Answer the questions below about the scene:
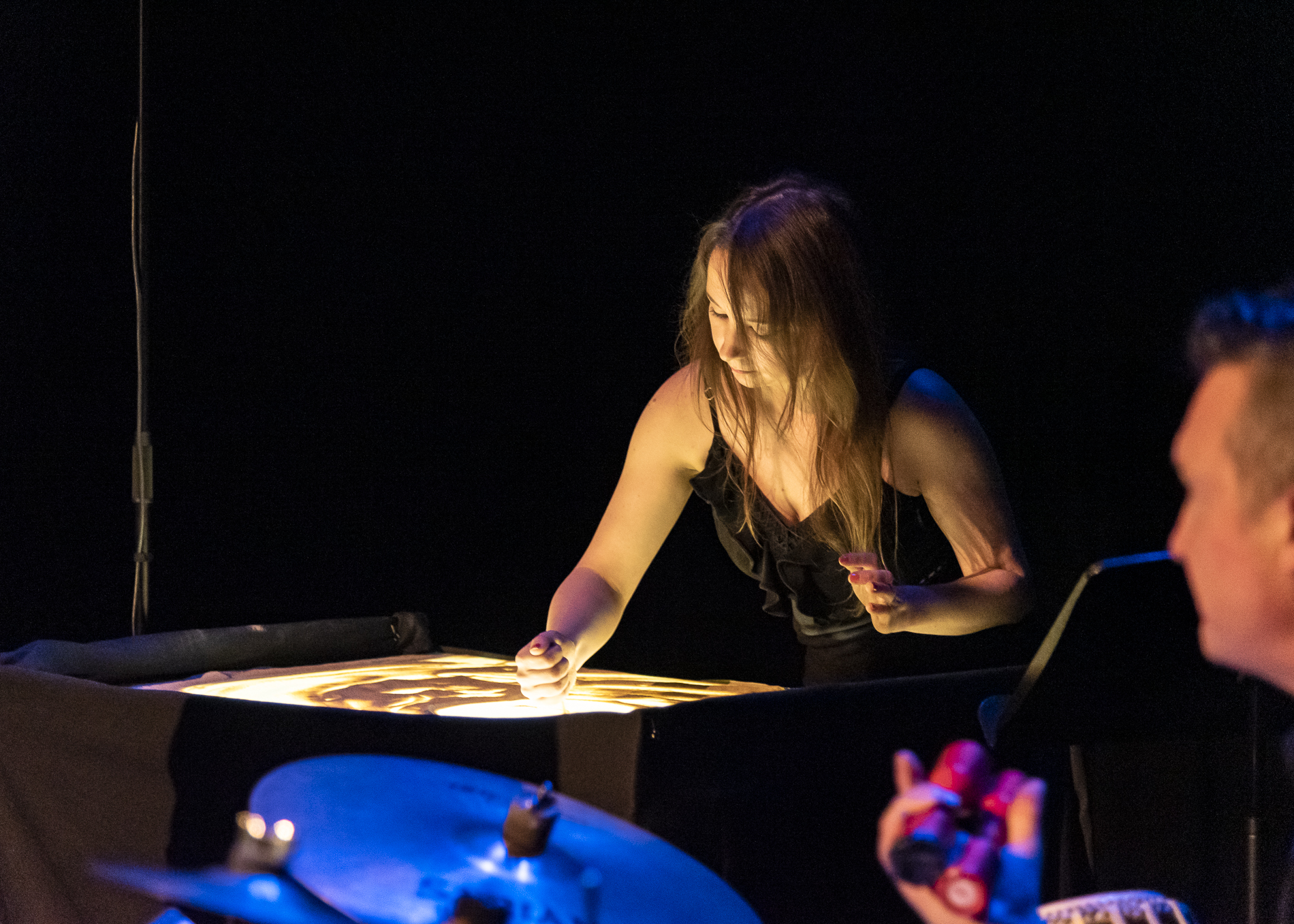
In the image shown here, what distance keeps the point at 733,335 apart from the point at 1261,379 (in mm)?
1082

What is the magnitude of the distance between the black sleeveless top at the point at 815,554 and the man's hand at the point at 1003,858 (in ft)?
3.19

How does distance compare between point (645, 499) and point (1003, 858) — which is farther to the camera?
point (645, 499)

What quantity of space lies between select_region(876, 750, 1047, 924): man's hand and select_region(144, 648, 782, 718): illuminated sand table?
25.3 inches

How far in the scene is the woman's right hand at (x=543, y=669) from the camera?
163 centimetres

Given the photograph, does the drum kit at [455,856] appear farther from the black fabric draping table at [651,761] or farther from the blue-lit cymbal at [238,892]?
the black fabric draping table at [651,761]

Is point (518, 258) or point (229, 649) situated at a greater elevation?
point (518, 258)

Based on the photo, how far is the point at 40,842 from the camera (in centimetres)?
140

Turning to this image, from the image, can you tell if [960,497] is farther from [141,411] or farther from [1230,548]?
[141,411]

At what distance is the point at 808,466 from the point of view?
1.89 meters

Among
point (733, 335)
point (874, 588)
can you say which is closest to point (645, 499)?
point (733, 335)

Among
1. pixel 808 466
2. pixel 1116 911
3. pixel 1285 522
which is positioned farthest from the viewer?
pixel 808 466

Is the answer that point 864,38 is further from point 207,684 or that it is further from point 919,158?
point 207,684

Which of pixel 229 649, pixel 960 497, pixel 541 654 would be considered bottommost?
pixel 229 649

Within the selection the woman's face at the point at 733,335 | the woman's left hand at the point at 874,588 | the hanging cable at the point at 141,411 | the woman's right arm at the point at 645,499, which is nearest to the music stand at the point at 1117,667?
the woman's left hand at the point at 874,588
